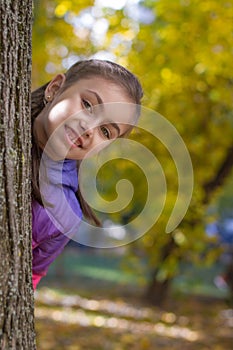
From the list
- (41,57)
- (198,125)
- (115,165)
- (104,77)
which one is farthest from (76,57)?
(104,77)

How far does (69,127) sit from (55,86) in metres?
0.27

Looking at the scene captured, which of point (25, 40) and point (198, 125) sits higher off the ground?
point (198, 125)

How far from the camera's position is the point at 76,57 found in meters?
7.87

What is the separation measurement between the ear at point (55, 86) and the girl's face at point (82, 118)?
0.03m

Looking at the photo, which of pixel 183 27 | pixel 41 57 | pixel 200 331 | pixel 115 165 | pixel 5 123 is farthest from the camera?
pixel 200 331

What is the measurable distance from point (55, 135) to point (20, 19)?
0.41 m

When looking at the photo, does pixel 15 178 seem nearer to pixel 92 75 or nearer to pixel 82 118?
pixel 82 118

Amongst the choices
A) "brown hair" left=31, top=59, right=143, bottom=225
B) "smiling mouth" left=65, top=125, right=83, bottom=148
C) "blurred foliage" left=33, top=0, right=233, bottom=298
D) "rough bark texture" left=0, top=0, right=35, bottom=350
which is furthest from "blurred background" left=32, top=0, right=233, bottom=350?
"rough bark texture" left=0, top=0, right=35, bottom=350

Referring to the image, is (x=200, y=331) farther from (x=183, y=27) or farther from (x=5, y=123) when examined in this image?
(x=5, y=123)

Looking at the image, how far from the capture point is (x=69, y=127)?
2045 mm

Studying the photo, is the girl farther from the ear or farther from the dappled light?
the dappled light

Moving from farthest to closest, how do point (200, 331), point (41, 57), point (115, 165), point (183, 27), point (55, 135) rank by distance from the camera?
point (200, 331) < point (115, 165) < point (41, 57) < point (183, 27) < point (55, 135)

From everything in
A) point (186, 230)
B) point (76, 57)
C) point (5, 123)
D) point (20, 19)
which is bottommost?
point (5, 123)

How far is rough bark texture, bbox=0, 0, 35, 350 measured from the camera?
1.75m
